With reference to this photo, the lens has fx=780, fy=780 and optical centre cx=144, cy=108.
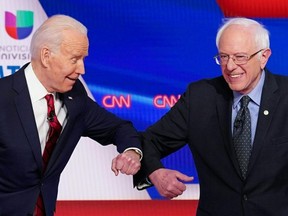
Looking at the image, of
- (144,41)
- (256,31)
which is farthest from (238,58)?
(144,41)

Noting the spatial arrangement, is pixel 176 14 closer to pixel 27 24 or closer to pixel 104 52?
pixel 104 52

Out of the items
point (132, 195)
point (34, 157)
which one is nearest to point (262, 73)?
point (34, 157)

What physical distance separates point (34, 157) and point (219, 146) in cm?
61

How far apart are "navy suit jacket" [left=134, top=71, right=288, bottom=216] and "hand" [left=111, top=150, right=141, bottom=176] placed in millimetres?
85

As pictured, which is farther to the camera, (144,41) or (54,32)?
(144,41)

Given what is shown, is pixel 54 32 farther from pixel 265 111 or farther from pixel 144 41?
pixel 144 41

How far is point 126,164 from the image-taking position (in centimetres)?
249

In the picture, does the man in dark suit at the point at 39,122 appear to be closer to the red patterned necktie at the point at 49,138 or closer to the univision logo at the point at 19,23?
the red patterned necktie at the point at 49,138

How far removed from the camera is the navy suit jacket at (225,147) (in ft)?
8.18

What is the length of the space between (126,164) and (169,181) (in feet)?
0.49

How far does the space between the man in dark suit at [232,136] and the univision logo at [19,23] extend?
1494mm

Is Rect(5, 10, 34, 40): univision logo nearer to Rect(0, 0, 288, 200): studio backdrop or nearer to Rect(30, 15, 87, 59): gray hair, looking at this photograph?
Rect(0, 0, 288, 200): studio backdrop

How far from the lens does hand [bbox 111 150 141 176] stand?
8.10 feet

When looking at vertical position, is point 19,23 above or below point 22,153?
above
